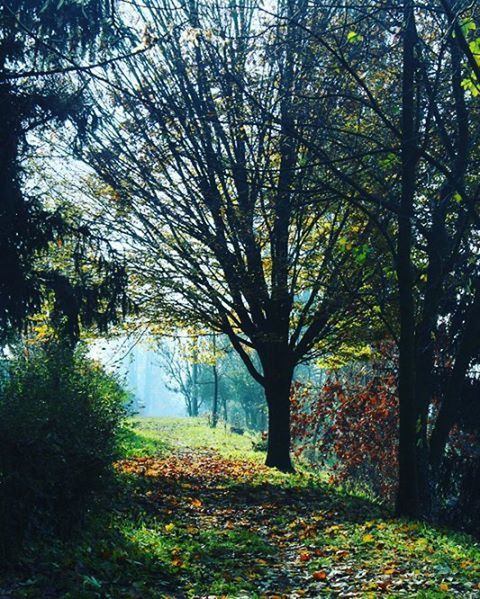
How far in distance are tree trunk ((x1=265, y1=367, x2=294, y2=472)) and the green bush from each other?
770cm

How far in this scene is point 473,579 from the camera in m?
6.94

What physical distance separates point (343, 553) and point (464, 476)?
723 centimetres

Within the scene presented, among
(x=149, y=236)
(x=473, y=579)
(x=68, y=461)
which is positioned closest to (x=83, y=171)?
(x=149, y=236)

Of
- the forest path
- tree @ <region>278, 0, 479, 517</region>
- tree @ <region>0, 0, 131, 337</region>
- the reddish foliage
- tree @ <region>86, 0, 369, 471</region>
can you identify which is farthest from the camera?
the reddish foliage

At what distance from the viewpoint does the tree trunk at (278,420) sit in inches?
682

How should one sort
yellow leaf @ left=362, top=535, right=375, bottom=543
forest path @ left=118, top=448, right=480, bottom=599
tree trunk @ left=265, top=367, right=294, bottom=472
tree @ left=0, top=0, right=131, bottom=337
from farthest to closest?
tree trunk @ left=265, top=367, right=294, bottom=472 → tree @ left=0, top=0, right=131, bottom=337 → yellow leaf @ left=362, top=535, right=375, bottom=543 → forest path @ left=118, top=448, right=480, bottom=599

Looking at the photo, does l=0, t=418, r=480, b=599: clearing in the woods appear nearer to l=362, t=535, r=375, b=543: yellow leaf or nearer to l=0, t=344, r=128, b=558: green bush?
l=362, t=535, r=375, b=543: yellow leaf

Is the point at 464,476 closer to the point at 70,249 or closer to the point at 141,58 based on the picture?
the point at 70,249

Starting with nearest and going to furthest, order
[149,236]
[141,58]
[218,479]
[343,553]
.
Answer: [343,553], [218,479], [141,58], [149,236]

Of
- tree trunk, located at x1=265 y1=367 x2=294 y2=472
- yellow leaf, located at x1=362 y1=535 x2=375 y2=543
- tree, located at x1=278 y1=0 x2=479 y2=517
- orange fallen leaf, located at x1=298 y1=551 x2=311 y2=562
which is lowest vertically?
orange fallen leaf, located at x1=298 y1=551 x2=311 y2=562

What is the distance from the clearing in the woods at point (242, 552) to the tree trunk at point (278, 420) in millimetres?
4533

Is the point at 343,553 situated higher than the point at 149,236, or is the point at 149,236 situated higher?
the point at 149,236

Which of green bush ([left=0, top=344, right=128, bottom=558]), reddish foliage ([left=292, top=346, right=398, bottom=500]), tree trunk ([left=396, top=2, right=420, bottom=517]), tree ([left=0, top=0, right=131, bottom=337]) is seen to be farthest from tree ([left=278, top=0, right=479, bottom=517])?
reddish foliage ([left=292, top=346, right=398, bottom=500])

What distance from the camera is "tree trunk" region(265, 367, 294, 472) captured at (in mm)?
17328
